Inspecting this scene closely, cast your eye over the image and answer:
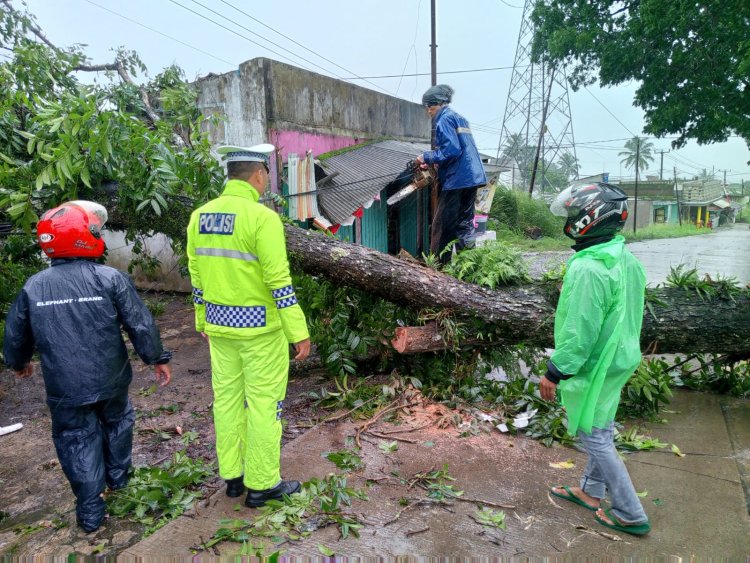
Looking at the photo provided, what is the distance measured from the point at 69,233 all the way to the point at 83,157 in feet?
6.08

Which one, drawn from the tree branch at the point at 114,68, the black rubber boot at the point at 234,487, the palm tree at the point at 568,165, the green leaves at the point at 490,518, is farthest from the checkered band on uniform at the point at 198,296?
the palm tree at the point at 568,165

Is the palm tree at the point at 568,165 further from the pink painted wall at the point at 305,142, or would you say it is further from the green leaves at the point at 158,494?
the green leaves at the point at 158,494

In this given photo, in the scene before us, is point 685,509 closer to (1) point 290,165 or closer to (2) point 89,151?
(2) point 89,151

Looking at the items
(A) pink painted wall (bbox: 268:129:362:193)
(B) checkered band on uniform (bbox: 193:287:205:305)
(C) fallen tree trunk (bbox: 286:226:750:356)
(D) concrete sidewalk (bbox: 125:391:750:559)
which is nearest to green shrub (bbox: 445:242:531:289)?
(C) fallen tree trunk (bbox: 286:226:750:356)

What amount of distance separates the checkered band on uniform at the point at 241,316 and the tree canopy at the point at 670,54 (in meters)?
7.89

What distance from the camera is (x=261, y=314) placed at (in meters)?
2.76

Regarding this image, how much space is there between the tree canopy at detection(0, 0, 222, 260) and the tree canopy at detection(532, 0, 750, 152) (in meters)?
7.57

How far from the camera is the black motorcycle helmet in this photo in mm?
2611

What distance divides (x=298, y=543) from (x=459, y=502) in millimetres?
906

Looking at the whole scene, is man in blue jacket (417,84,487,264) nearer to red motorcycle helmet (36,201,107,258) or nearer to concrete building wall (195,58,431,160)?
red motorcycle helmet (36,201,107,258)

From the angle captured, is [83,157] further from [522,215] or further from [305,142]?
[522,215]

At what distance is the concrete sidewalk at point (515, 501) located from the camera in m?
2.50

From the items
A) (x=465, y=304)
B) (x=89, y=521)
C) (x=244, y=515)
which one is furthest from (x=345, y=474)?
(x=465, y=304)

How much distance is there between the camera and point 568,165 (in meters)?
48.3
